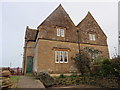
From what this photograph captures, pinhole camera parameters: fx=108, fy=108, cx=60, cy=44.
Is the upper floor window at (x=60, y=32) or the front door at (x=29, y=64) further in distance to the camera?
the front door at (x=29, y=64)

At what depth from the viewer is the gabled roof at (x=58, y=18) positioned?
16.6 metres

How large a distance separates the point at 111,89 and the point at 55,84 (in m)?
5.12

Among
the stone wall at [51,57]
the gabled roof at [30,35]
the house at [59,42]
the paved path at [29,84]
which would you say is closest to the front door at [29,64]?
the house at [59,42]

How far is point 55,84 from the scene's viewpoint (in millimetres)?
10836

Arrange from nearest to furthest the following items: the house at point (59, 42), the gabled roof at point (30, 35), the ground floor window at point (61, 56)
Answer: the house at point (59, 42)
the ground floor window at point (61, 56)
the gabled roof at point (30, 35)

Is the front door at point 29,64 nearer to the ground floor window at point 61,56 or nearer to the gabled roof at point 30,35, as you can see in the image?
the gabled roof at point 30,35

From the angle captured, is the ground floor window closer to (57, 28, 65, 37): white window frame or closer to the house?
the house

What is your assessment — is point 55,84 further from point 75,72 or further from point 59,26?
point 59,26

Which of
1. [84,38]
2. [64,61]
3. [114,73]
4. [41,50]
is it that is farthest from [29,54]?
[114,73]

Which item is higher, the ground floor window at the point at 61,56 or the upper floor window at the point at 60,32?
the upper floor window at the point at 60,32

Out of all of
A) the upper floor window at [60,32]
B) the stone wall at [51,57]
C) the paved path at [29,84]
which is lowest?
the paved path at [29,84]

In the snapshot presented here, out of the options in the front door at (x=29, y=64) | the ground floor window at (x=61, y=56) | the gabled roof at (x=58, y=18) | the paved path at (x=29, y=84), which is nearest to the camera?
the paved path at (x=29, y=84)

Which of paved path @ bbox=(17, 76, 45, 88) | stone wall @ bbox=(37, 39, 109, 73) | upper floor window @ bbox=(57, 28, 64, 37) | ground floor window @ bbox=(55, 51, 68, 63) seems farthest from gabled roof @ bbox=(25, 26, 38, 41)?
paved path @ bbox=(17, 76, 45, 88)

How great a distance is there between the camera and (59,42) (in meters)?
16.2
